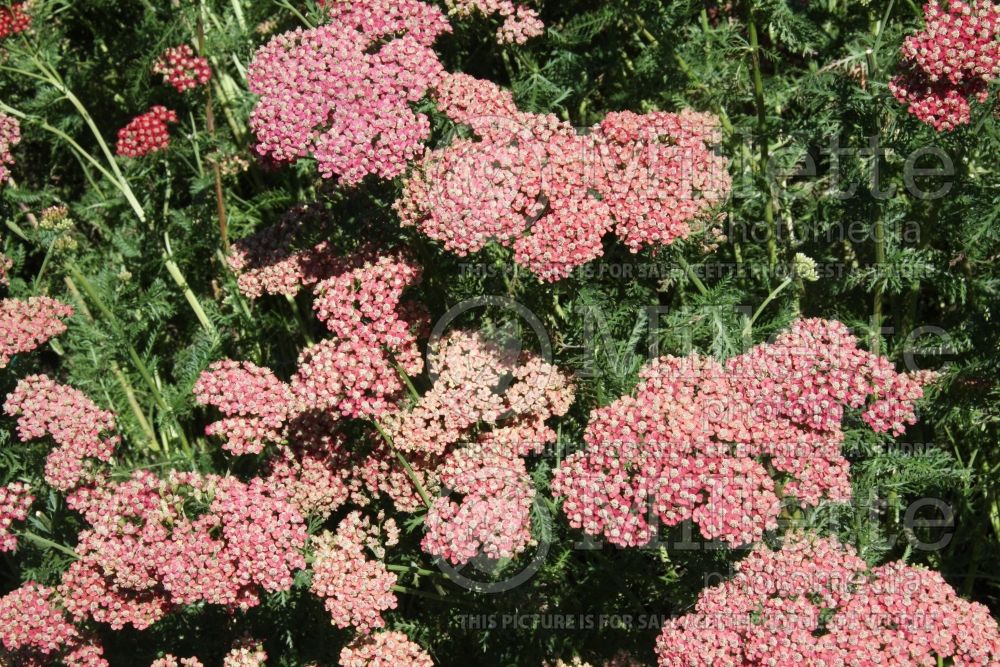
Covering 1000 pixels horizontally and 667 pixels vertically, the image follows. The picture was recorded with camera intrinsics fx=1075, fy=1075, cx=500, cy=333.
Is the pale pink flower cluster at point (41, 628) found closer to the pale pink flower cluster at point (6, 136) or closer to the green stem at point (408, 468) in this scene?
the green stem at point (408, 468)

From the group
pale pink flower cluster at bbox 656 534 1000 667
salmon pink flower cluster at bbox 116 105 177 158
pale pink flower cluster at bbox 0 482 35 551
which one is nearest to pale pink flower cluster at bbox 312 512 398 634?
pale pink flower cluster at bbox 656 534 1000 667

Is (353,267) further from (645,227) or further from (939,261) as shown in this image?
(939,261)

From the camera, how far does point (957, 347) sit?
5.17 metres

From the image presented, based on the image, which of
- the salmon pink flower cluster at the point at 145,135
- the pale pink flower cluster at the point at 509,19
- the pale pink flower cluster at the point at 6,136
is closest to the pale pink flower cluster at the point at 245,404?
the salmon pink flower cluster at the point at 145,135

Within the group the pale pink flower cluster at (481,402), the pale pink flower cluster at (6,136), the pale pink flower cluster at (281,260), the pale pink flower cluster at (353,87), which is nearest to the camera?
the pale pink flower cluster at (353,87)

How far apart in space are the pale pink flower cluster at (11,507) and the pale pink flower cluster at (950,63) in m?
4.53

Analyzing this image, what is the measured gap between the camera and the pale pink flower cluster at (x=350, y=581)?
4.71 metres

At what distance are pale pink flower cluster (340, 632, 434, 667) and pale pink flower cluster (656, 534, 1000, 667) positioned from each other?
3.72ft

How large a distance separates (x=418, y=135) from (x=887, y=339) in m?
2.66

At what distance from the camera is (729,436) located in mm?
4395

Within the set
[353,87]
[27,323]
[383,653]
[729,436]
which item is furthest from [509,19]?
[383,653]

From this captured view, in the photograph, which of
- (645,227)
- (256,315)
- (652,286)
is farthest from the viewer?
(256,315)

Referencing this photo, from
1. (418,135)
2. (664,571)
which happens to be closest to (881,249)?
(664,571)

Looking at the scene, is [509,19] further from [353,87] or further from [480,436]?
[480,436]
